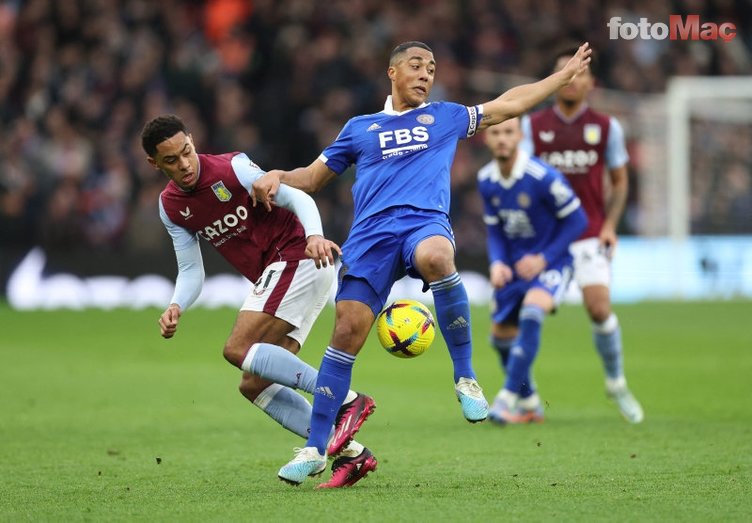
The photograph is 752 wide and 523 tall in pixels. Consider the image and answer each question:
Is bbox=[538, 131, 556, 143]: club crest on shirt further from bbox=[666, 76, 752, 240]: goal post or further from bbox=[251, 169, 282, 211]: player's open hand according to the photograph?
bbox=[666, 76, 752, 240]: goal post

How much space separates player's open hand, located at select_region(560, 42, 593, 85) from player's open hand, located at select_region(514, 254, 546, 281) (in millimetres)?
2693

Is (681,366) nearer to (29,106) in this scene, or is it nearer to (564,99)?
(564,99)

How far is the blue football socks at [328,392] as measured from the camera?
20.9 ft

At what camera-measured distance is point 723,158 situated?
21.8 m

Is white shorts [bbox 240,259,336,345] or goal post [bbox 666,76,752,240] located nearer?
white shorts [bbox 240,259,336,345]

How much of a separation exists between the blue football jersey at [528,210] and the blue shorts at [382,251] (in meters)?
3.19

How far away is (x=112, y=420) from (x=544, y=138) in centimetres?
399

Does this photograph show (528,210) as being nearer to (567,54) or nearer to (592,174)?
(592,174)

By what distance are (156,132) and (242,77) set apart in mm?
14914

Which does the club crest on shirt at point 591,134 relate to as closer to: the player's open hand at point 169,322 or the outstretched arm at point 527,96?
the outstretched arm at point 527,96

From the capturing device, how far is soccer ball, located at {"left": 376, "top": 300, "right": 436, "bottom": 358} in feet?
21.1

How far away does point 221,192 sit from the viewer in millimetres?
6836

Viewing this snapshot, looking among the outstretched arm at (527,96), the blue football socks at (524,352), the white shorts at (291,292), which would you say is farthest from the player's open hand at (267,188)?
the blue football socks at (524,352)

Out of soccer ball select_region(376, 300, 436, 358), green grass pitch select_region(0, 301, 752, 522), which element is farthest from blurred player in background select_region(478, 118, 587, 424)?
soccer ball select_region(376, 300, 436, 358)
